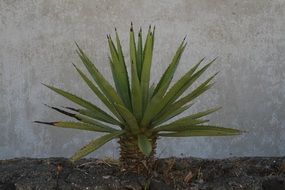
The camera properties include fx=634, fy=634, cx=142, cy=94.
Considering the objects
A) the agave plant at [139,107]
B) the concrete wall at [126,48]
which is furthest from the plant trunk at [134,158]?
the concrete wall at [126,48]

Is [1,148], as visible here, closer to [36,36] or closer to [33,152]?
[33,152]

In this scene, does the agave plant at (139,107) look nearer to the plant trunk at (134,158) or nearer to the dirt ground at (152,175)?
the plant trunk at (134,158)

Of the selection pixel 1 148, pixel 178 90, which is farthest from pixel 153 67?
pixel 178 90

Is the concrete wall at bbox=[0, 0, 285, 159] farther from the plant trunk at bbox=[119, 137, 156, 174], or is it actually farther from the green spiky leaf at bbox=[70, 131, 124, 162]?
the green spiky leaf at bbox=[70, 131, 124, 162]

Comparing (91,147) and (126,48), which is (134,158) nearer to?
(91,147)

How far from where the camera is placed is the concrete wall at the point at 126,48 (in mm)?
4863

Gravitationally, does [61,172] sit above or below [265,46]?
below

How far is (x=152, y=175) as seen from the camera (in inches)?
Result: 124

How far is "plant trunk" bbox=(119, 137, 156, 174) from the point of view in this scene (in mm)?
3156

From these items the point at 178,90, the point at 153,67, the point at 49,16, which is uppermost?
the point at 49,16

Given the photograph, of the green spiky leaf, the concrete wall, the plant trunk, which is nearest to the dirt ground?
the plant trunk

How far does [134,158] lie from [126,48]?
181 cm

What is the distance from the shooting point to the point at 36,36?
4.88m

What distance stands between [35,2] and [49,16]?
0.50ft
